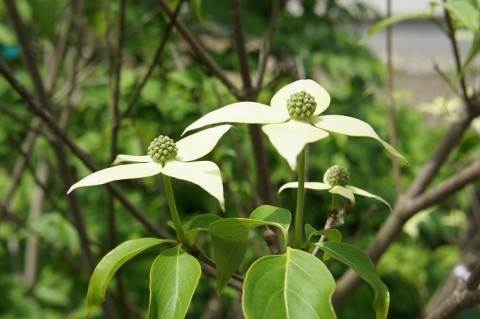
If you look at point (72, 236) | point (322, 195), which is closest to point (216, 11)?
point (322, 195)

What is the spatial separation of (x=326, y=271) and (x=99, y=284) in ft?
0.71

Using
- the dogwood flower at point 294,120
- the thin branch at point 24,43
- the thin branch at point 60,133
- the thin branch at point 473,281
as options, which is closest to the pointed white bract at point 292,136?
the dogwood flower at point 294,120

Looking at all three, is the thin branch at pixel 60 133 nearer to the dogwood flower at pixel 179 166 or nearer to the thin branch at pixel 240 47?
the thin branch at pixel 240 47

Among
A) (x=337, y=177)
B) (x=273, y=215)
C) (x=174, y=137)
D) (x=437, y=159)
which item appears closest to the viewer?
(x=273, y=215)

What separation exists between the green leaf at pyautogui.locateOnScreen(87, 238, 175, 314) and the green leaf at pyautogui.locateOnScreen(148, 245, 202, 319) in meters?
0.02

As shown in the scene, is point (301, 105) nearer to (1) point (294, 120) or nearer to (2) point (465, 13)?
(1) point (294, 120)

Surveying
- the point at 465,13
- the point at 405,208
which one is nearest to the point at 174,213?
the point at 465,13

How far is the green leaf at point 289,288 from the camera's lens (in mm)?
612

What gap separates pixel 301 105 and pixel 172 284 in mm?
195

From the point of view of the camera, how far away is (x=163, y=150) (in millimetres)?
712

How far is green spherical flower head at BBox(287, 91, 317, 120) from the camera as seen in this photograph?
67 cm

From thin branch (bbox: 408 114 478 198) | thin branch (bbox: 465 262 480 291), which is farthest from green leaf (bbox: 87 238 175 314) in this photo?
thin branch (bbox: 408 114 478 198)

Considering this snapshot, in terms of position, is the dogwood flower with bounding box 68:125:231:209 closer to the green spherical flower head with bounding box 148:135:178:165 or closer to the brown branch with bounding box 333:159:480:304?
the green spherical flower head with bounding box 148:135:178:165

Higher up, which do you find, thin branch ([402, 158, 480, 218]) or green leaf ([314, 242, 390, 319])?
green leaf ([314, 242, 390, 319])
